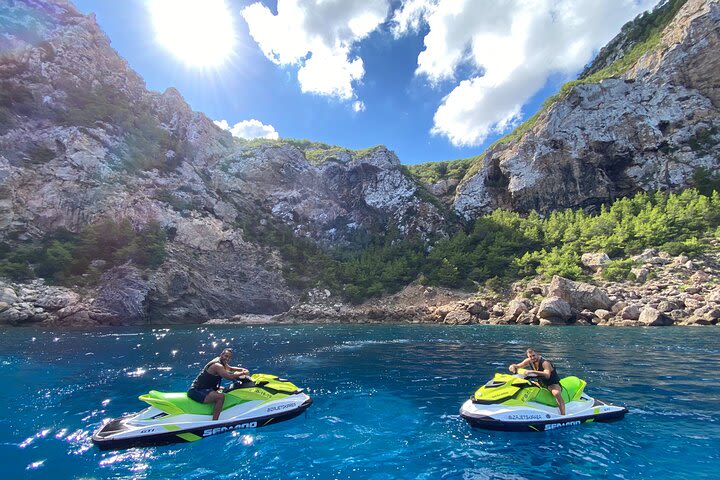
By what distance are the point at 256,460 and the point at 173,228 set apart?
59.4m

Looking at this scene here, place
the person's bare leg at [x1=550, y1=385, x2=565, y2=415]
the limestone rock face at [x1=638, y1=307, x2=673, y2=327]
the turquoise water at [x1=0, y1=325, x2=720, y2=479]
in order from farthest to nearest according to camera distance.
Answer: the limestone rock face at [x1=638, y1=307, x2=673, y2=327] < the person's bare leg at [x1=550, y1=385, x2=565, y2=415] < the turquoise water at [x1=0, y1=325, x2=720, y2=479]

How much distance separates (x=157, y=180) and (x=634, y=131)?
93810 millimetres

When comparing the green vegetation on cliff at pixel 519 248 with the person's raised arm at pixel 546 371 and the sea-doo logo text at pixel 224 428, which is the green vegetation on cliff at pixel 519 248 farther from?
the sea-doo logo text at pixel 224 428

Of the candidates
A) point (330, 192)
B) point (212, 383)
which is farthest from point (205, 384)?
point (330, 192)

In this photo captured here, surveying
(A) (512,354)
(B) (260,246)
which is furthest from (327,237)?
(A) (512,354)

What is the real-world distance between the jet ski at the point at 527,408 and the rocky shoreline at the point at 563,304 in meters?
31.2

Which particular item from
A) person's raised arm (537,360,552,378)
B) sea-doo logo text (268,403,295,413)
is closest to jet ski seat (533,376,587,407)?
person's raised arm (537,360,552,378)

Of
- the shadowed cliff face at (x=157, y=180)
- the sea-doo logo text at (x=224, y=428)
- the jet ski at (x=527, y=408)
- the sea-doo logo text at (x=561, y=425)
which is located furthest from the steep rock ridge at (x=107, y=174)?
the sea-doo logo text at (x=561, y=425)

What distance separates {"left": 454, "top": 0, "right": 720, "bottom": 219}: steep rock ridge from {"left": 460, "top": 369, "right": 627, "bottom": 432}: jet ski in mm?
75486

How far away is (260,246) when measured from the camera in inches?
2859

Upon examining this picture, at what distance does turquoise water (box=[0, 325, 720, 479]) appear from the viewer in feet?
24.0

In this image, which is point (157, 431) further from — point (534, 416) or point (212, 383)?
point (534, 416)

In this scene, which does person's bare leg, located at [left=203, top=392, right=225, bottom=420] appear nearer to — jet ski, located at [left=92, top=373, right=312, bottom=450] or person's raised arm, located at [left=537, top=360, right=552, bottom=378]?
jet ski, located at [left=92, top=373, right=312, bottom=450]

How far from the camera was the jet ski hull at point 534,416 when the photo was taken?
29.8 feet
